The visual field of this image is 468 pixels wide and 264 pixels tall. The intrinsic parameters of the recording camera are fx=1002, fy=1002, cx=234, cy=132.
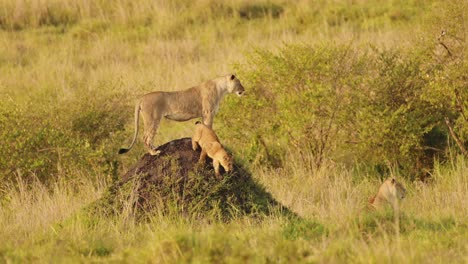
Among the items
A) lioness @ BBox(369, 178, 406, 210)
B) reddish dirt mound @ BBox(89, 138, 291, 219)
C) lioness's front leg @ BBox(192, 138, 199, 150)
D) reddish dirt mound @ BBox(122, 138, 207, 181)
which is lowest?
lioness @ BBox(369, 178, 406, 210)

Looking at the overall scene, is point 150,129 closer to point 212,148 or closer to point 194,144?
point 194,144

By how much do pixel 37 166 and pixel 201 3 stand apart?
1199cm

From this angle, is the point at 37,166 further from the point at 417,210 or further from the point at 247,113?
the point at 417,210

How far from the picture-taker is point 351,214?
880cm

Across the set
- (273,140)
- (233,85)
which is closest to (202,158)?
(233,85)

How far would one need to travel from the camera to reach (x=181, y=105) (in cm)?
A: 976

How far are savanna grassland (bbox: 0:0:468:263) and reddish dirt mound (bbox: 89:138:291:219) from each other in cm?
14

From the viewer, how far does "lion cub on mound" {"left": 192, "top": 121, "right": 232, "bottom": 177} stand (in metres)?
8.80

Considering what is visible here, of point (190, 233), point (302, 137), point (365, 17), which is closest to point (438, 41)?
point (302, 137)

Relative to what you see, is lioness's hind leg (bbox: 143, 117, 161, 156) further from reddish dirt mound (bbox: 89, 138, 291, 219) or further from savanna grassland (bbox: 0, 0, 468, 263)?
savanna grassland (bbox: 0, 0, 468, 263)

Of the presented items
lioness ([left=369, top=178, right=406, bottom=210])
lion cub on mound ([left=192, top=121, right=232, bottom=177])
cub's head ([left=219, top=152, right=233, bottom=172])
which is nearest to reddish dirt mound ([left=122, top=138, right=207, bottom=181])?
lion cub on mound ([left=192, top=121, right=232, bottom=177])

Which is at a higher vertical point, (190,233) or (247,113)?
(190,233)

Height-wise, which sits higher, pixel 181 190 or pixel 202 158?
pixel 202 158

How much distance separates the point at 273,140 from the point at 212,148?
4.96m
